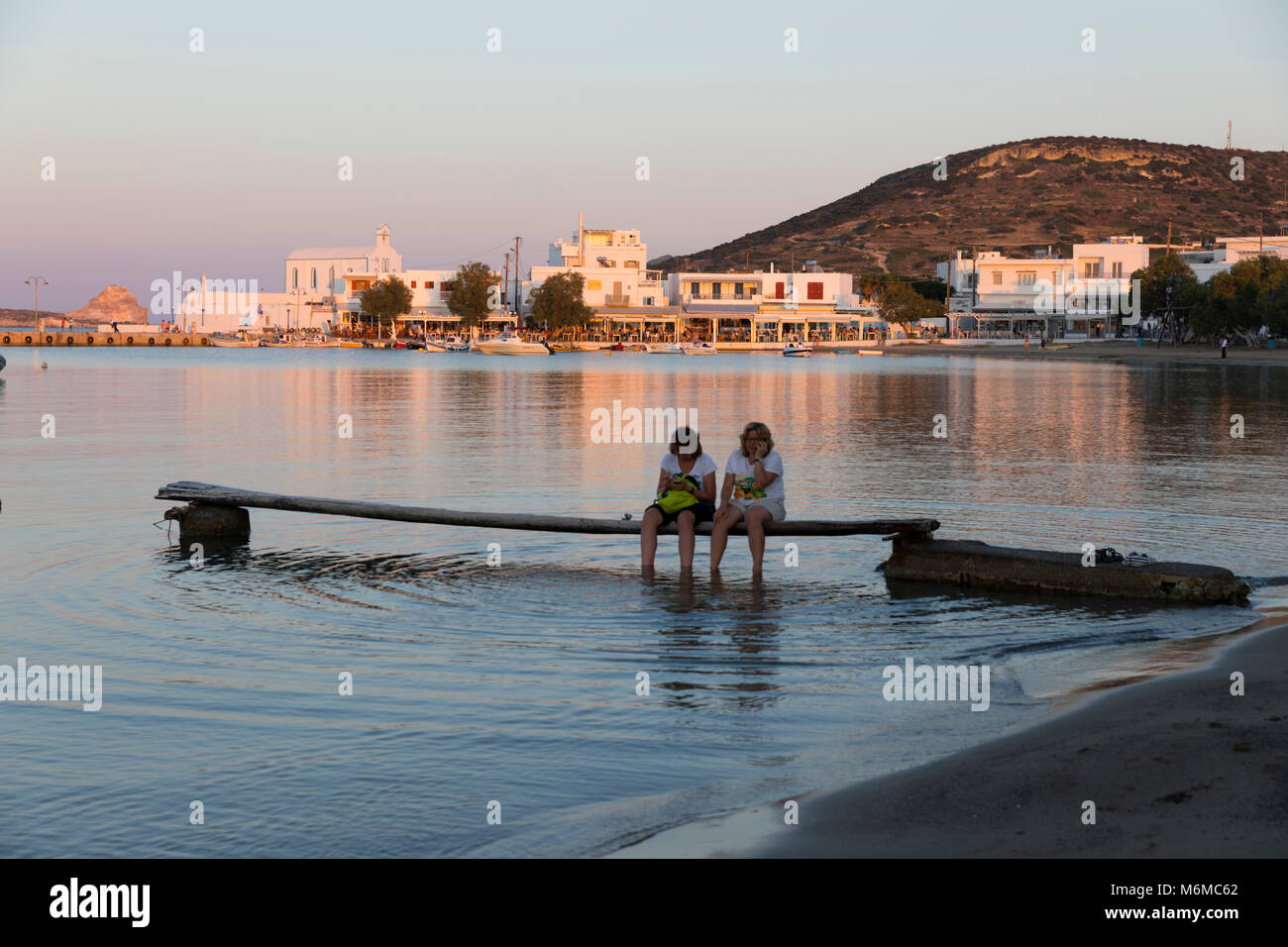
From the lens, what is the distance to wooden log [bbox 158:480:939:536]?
13.5 meters

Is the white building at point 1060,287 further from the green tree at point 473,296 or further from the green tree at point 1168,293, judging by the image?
the green tree at point 473,296

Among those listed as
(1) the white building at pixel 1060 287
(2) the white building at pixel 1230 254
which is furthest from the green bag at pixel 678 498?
(1) the white building at pixel 1060 287

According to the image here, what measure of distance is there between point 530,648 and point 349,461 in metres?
16.0

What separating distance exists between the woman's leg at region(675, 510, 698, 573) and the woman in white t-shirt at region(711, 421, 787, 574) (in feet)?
0.77

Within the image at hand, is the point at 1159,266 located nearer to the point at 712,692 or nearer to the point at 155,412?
the point at 155,412

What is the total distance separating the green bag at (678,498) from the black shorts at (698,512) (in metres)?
0.03

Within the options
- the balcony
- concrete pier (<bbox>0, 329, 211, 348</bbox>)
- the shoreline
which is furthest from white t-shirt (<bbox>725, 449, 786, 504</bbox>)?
concrete pier (<bbox>0, 329, 211, 348</bbox>)

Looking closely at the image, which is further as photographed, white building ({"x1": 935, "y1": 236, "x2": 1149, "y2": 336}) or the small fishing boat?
the small fishing boat

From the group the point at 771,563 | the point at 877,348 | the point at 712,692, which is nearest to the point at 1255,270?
the point at 877,348

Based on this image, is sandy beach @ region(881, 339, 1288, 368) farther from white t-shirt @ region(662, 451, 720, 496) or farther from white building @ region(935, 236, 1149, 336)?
white t-shirt @ region(662, 451, 720, 496)

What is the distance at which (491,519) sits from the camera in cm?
1436

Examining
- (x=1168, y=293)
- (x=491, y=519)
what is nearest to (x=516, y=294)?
(x=1168, y=293)

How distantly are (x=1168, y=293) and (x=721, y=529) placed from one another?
106 m
